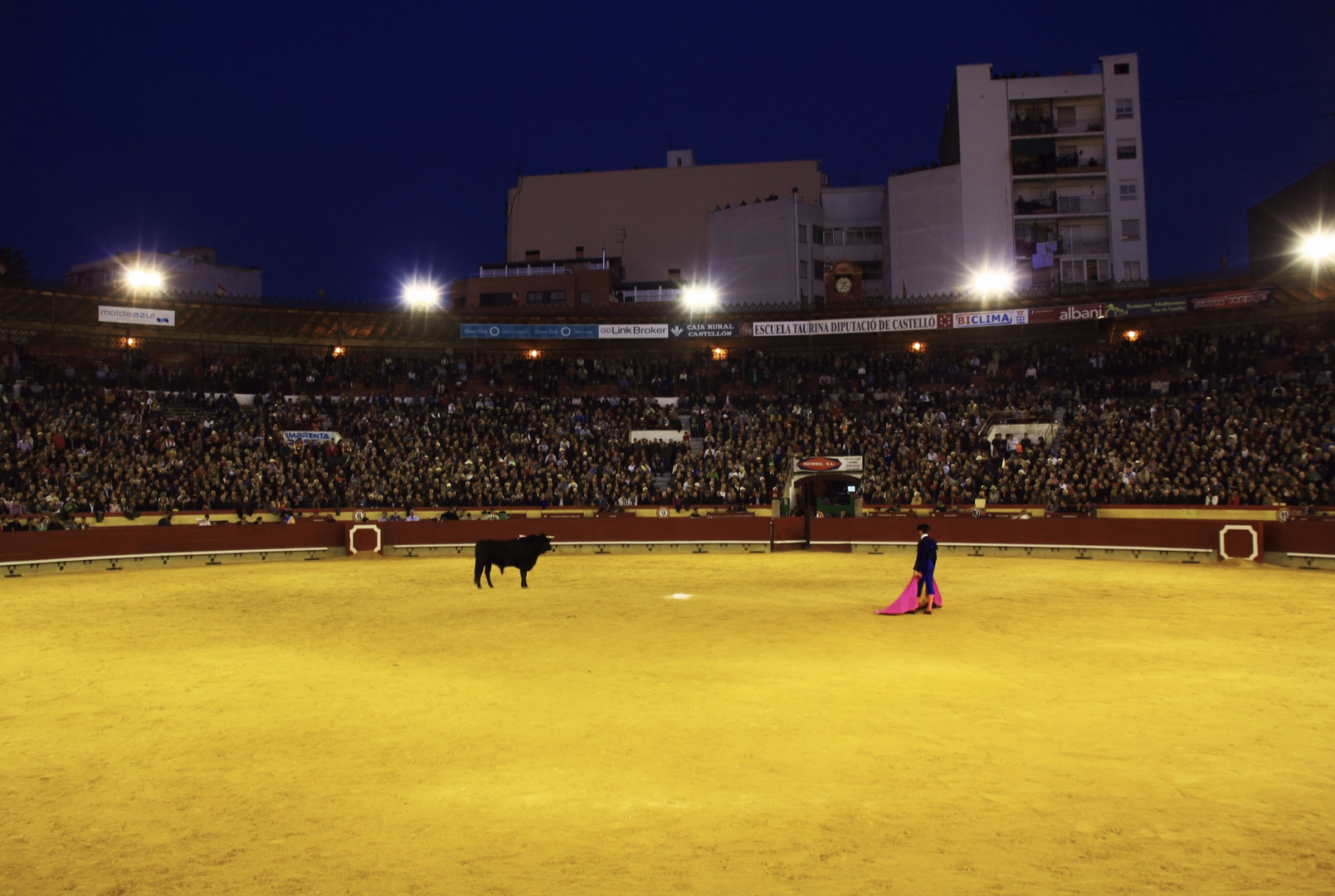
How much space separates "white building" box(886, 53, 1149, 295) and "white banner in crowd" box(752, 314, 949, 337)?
1249cm

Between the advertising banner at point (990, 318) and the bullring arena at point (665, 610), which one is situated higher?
the advertising banner at point (990, 318)

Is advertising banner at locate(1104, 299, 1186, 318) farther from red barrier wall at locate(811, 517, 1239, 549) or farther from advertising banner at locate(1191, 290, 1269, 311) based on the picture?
red barrier wall at locate(811, 517, 1239, 549)

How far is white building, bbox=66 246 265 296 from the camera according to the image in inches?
2138

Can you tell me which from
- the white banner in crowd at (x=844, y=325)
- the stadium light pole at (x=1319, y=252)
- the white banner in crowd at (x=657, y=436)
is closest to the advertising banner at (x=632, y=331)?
the white banner in crowd at (x=844, y=325)

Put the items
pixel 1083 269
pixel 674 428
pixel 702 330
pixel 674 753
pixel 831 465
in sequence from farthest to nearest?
1. pixel 1083 269
2. pixel 702 330
3. pixel 674 428
4. pixel 831 465
5. pixel 674 753

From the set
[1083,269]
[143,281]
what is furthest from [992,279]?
[143,281]

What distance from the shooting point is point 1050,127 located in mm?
49438

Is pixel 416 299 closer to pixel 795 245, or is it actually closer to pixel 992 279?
pixel 795 245

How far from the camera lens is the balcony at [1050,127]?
49.3m

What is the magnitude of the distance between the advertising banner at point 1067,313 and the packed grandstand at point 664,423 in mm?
2177

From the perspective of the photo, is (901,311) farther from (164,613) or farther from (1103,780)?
(1103,780)

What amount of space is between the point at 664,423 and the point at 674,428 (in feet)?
1.59

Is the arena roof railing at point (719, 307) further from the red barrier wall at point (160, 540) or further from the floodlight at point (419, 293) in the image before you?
the red barrier wall at point (160, 540)

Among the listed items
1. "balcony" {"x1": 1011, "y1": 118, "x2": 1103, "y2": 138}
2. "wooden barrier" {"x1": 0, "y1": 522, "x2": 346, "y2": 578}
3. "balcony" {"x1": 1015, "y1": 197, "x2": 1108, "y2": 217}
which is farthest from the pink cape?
"balcony" {"x1": 1011, "y1": 118, "x2": 1103, "y2": 138}
